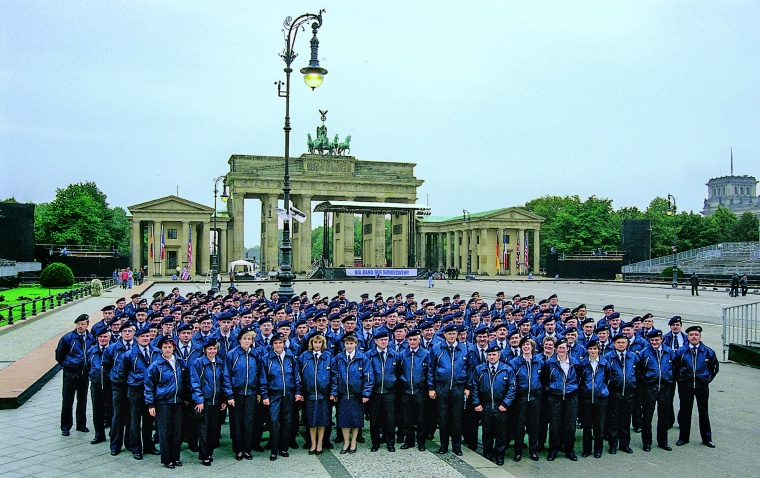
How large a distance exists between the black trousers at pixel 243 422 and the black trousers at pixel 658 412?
18.5ft

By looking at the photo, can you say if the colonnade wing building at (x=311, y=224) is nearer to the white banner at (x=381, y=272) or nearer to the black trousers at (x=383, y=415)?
the white banner at (x=381, y=272)

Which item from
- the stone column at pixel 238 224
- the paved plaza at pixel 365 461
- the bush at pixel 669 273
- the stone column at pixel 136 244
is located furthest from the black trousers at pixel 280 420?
the stone column at pixel 238 224

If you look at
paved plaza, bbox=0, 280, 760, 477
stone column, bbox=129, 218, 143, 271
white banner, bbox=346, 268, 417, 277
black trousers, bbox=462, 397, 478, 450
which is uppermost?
stone column, bbox=129, 218, 143, 271

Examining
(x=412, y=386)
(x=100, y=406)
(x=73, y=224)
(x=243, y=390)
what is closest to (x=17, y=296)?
(x=100, y=406)

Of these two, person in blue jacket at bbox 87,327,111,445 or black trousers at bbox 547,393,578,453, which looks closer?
black trousers at bbox 547,393,578,453

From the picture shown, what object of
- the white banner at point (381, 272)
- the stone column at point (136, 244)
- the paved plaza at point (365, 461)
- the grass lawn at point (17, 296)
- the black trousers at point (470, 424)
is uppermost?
the stone column at point (136, 244)

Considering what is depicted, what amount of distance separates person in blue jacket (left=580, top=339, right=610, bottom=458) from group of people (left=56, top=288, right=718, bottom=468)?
18mm

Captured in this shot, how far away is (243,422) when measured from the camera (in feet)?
27.6

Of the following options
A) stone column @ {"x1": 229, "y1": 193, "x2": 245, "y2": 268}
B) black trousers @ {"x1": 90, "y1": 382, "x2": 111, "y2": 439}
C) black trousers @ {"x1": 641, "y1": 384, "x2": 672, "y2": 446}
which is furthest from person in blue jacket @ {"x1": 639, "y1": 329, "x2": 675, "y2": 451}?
stone column @ {"x1": 229, "y1": 193, "x2": 245, "y2": 268}

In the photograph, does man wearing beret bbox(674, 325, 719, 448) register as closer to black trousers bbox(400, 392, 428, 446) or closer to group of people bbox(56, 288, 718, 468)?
group of people bbox(56, 288, 718, 468)

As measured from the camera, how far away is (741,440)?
30.1 feet

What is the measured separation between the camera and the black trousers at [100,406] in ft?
29.5

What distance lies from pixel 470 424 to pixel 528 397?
1.03m

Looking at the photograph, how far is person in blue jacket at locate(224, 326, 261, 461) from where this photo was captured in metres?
8.40
